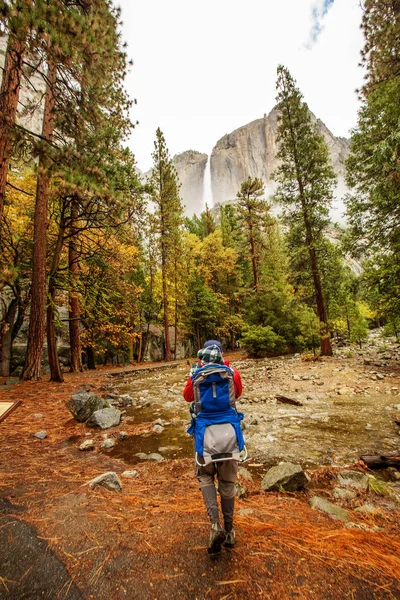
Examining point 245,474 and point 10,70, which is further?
point 10,70

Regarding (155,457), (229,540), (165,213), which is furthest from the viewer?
(165,213)

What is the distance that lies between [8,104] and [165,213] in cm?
1777

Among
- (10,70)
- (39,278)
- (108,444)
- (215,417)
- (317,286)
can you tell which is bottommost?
(108,444)

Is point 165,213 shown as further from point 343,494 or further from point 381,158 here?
point 343,494

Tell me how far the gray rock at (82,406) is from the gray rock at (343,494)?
5.02m

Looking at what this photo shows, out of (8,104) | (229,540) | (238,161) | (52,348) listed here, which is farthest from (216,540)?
(238,161)

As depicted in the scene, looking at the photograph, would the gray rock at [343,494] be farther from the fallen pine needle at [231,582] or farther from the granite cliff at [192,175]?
the granite cliff at [192,175]

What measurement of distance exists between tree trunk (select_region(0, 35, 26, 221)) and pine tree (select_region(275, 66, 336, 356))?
13.5m

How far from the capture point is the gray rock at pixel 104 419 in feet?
18.3

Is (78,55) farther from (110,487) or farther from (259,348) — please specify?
(259,348)

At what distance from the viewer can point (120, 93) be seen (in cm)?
Answer: 1018

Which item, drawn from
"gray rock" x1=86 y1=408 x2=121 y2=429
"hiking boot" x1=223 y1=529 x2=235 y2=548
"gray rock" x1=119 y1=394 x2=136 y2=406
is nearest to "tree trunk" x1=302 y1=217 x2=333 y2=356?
"gray rock" x1=119 y1=394 x2=136 y2=406

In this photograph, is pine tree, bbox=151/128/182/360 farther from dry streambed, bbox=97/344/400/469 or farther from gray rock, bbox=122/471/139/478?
gray rock, bbox=122/471/139/478

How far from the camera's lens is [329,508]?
2.69 metres
